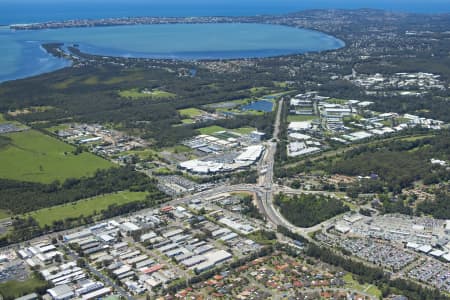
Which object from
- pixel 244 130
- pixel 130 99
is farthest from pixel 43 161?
pixel 130 99

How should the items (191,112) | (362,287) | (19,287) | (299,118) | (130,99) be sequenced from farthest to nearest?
1. (130,99)
2. (191,112)
3. (299,118)
4. (19,287)
5. (362,287)

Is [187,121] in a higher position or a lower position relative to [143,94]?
lower

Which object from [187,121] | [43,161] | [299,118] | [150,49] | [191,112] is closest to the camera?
[43,161]

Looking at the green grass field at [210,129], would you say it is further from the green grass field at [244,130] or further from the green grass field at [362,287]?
the green grass field at [362,287]

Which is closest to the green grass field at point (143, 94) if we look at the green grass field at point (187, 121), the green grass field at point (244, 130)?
the green grass field at point (187, 121)

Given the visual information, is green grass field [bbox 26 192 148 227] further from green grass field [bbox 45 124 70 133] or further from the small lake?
the small lake

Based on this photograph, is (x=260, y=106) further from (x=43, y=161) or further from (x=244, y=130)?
(x=43, y=161)
